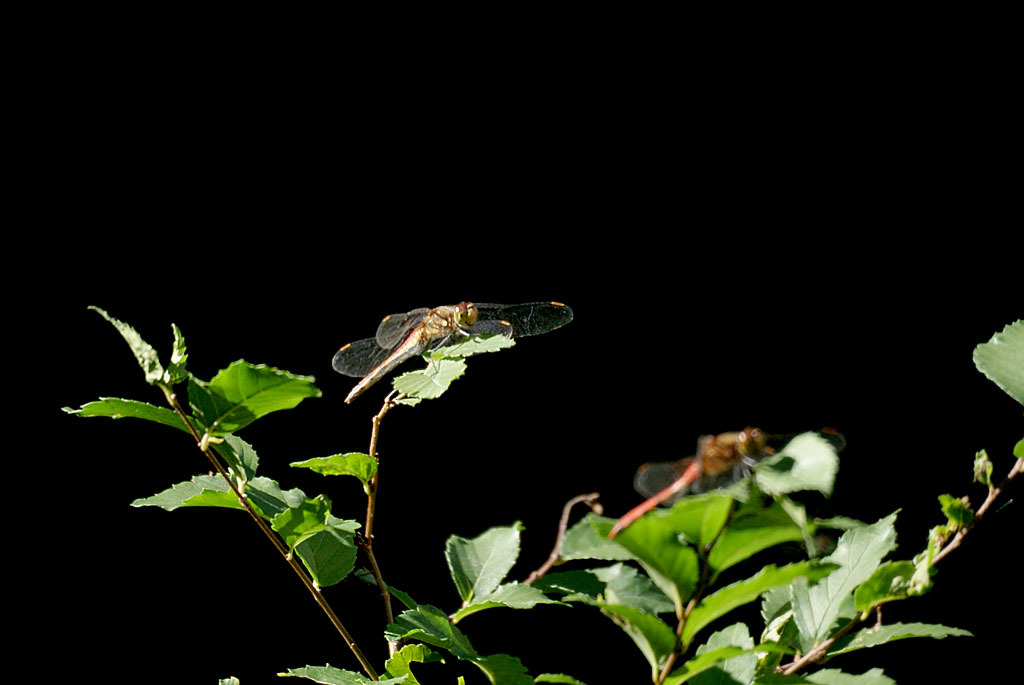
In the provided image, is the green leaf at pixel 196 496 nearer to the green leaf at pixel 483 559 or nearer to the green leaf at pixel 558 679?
the green leaf at pixel 483 559

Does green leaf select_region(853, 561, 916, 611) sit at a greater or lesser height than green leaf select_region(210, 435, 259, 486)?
lesser

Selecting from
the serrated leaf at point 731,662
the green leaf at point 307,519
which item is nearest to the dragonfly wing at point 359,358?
the green leaf at point 307,519

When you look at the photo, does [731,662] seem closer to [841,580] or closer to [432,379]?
[841,580]

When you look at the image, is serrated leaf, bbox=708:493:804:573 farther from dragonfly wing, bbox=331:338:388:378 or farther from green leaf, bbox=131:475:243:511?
dragonfly wing, bbox=331:338:388:378

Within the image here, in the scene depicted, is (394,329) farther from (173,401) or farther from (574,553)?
(574,553)

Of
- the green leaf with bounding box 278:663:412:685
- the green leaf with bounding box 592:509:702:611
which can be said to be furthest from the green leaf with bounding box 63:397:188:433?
the green leaf with bounding box 592:509:702:611

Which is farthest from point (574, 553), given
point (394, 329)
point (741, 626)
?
point (394, 329)
